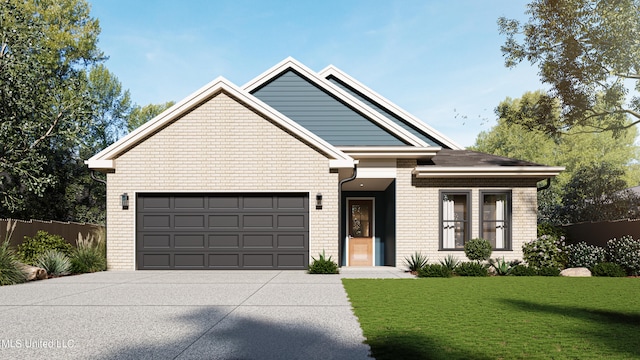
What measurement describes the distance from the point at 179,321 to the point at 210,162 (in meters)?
8.61

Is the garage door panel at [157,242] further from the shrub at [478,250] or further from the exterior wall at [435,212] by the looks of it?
the shrub at [478,250]

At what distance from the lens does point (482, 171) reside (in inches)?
629

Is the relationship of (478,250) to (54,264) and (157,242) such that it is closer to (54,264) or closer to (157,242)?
(157,242)

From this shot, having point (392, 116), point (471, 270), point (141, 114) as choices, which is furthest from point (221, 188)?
point (141, 114)

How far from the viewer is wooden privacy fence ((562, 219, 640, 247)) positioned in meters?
16.5

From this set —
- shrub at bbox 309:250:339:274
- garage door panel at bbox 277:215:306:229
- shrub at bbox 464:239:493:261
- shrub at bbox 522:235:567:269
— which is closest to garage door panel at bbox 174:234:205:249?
garage door panel at bbox 277:215:306:229

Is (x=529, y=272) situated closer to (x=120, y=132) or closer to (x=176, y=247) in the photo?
(x=176, y=247)

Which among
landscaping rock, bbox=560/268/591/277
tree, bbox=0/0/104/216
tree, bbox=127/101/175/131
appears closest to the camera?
landscaping rock, bbox=560/268/591/277

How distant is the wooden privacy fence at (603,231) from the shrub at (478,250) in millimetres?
4481

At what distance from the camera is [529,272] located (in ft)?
46.5

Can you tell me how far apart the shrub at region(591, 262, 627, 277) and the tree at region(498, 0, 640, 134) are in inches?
419

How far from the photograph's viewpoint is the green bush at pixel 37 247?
14258 mm

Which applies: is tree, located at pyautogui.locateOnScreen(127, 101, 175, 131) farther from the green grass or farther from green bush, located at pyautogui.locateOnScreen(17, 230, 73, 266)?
the green grass

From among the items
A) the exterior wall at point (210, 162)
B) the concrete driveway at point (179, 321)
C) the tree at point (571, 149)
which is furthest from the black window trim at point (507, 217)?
the tree at point (571, 149)
